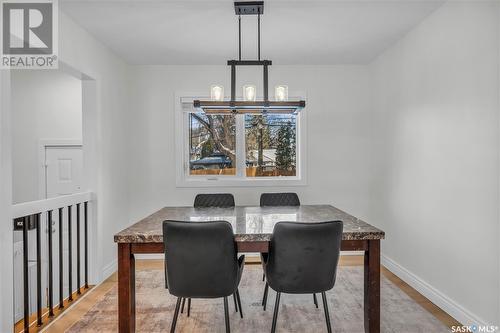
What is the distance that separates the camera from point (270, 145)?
446cm

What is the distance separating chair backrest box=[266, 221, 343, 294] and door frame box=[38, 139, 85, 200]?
3.29 meters

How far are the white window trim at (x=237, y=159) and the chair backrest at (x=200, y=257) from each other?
2.30 metres

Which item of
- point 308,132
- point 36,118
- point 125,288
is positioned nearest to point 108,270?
point 125,288

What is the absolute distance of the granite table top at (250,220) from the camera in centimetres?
207

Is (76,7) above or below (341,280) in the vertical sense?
above

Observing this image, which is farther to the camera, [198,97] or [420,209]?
[198,97]

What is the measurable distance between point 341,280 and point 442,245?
Result: 3.61 feet

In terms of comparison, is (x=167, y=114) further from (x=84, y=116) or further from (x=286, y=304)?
(x=286, y=304)

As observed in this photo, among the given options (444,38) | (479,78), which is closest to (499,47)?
(479,78)

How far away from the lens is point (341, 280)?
3.44m

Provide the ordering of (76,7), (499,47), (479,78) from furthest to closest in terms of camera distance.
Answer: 1. (76,7)
2. (479,78)
3. (499,47)

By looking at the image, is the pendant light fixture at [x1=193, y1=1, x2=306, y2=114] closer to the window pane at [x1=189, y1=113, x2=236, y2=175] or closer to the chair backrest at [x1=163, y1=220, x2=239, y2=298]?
the chair backrest at [x1=163, y1=220, x2=239, y2=298]

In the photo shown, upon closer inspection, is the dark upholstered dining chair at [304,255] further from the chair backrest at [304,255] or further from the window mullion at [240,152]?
the window mullion at [240,152]

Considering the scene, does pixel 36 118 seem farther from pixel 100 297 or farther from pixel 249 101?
pixel 249 101
